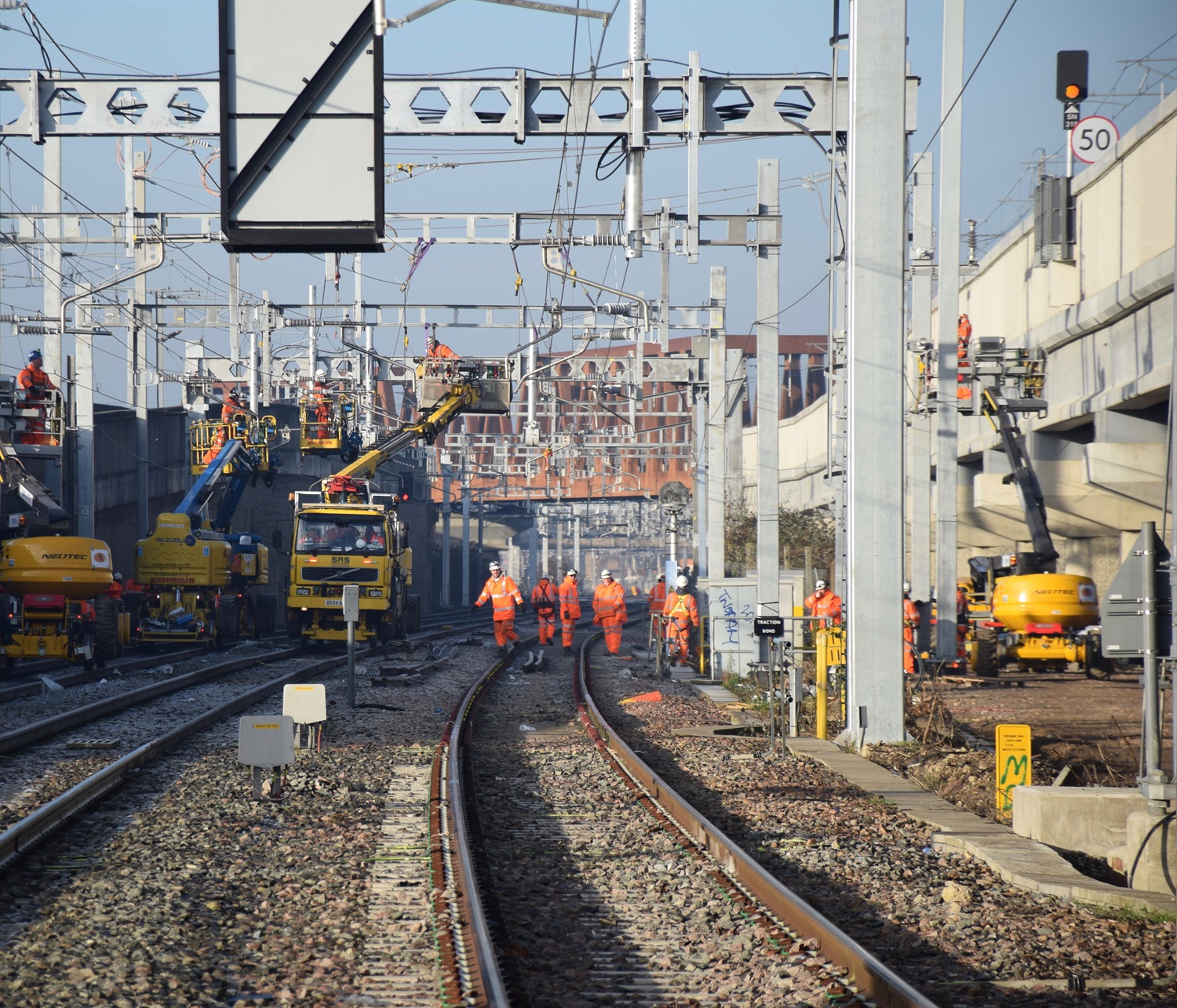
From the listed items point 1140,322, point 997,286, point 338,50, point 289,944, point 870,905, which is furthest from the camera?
point 997,286

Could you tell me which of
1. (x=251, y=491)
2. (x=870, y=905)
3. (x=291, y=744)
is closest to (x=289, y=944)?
(x=870, y=905)

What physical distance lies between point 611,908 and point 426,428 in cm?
2737

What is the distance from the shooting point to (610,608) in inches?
1109

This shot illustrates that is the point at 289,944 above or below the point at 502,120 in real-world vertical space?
below

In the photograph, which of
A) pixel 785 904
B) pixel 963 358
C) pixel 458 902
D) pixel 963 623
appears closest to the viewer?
pixel 785 904

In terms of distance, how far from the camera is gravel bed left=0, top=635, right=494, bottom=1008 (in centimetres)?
620

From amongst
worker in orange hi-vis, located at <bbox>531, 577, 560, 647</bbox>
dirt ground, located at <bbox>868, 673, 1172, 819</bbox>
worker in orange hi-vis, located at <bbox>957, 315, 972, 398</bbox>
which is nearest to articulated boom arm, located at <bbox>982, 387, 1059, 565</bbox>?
worker in orange hi-vis, located at <bbox>957, 315, 972, 398</bbox>

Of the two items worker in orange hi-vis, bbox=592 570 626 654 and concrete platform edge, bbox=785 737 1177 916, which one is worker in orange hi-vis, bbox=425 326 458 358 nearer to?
worker in orange hi-vis, bbox=592 570 626 654

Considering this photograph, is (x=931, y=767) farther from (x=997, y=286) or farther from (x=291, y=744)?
(x=997, y=286)

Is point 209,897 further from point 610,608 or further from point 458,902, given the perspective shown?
point 610,608

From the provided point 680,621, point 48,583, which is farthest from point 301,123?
point 680,621

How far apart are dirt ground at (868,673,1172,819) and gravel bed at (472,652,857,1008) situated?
289cm

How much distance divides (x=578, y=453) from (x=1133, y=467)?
3392 centimetres

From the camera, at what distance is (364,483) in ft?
108
